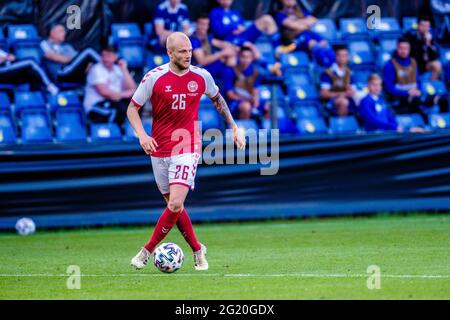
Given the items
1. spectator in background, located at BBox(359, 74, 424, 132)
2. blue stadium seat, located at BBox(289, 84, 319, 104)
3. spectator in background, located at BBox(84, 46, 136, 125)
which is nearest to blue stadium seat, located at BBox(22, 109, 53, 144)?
spectator in background, located at BBox(84, 46, 136, 125)

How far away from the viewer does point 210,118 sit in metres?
17.6

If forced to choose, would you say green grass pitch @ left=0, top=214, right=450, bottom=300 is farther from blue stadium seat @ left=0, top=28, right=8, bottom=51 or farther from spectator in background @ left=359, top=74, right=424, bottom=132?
blue stadium seat @ left=0, top=28, right=8, bottom=51

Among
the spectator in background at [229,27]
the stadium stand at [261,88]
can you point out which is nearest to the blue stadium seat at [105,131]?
the stadium stand at [261,88]

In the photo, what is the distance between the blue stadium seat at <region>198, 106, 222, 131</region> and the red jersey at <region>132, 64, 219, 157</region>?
21.4ft

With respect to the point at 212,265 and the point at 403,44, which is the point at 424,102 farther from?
the point at 212,265

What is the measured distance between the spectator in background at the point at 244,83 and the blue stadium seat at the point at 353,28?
283 centimetres

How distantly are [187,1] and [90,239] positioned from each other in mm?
7090

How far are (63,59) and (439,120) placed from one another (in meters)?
6.69

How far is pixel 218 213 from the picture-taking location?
606 inches

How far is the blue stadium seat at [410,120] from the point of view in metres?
18.5

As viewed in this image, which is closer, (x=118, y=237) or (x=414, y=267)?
(x=414, y=267)

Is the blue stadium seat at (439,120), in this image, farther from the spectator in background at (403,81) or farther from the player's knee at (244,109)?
the player's knee at (244,109)
